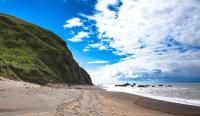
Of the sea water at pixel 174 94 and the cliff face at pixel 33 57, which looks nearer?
the sea water at pixel 174 94

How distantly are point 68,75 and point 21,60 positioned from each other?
920 inches

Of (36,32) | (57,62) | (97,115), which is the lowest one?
(97,115)

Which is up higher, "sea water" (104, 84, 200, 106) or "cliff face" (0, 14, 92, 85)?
"cliff face" (0, 14, 92, 85)

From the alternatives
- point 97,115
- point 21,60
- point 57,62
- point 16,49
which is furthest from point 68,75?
point 97,115

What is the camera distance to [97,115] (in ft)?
56.6

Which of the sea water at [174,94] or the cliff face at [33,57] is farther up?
the cliff face at [33,57]

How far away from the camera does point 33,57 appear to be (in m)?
64.8

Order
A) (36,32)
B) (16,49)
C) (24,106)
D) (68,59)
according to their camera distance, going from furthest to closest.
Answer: (36,32) → (68,59) → (16,49) → (24,106)

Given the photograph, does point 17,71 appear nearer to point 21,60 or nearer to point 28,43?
point 21,60

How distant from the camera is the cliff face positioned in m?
53.8

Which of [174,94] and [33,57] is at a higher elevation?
[33,57]

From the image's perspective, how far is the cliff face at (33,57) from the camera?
53.8 metres

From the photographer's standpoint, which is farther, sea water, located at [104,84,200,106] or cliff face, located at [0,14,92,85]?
cliff face, located at [0,14,92,85]

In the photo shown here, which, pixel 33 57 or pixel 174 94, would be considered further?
pixel 33 57
